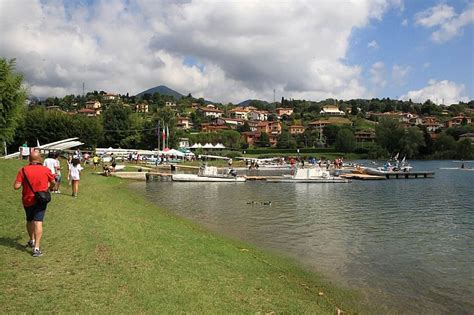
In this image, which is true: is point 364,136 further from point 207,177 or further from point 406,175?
point 207,177

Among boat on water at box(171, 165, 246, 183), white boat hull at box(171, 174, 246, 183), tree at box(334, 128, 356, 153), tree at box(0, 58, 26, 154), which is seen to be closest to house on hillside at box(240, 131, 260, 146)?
tree at box(334, 128, 356, 153)

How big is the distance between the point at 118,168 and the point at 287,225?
35.9 m

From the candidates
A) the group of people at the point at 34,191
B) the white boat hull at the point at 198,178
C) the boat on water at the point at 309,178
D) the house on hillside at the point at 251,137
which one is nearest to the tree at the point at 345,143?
the house on hillside at the point at 251,137

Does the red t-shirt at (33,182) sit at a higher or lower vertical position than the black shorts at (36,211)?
higher

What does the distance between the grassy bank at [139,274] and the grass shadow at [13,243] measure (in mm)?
23

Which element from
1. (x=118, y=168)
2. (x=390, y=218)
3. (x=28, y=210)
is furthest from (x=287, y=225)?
(x=118, y=168)

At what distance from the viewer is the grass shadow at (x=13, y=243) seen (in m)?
10.0

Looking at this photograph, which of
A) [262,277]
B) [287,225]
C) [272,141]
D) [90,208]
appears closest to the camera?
[262,277]

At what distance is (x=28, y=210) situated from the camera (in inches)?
372

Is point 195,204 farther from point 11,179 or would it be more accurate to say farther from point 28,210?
point 28,210

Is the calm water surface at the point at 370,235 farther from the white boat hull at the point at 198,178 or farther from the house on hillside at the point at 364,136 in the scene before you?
the house on hillside at the point at 364,136

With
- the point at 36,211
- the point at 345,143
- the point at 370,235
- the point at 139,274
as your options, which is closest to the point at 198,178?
the point at 370,235

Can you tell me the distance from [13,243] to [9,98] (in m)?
37.2

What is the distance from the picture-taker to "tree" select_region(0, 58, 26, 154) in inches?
1629
